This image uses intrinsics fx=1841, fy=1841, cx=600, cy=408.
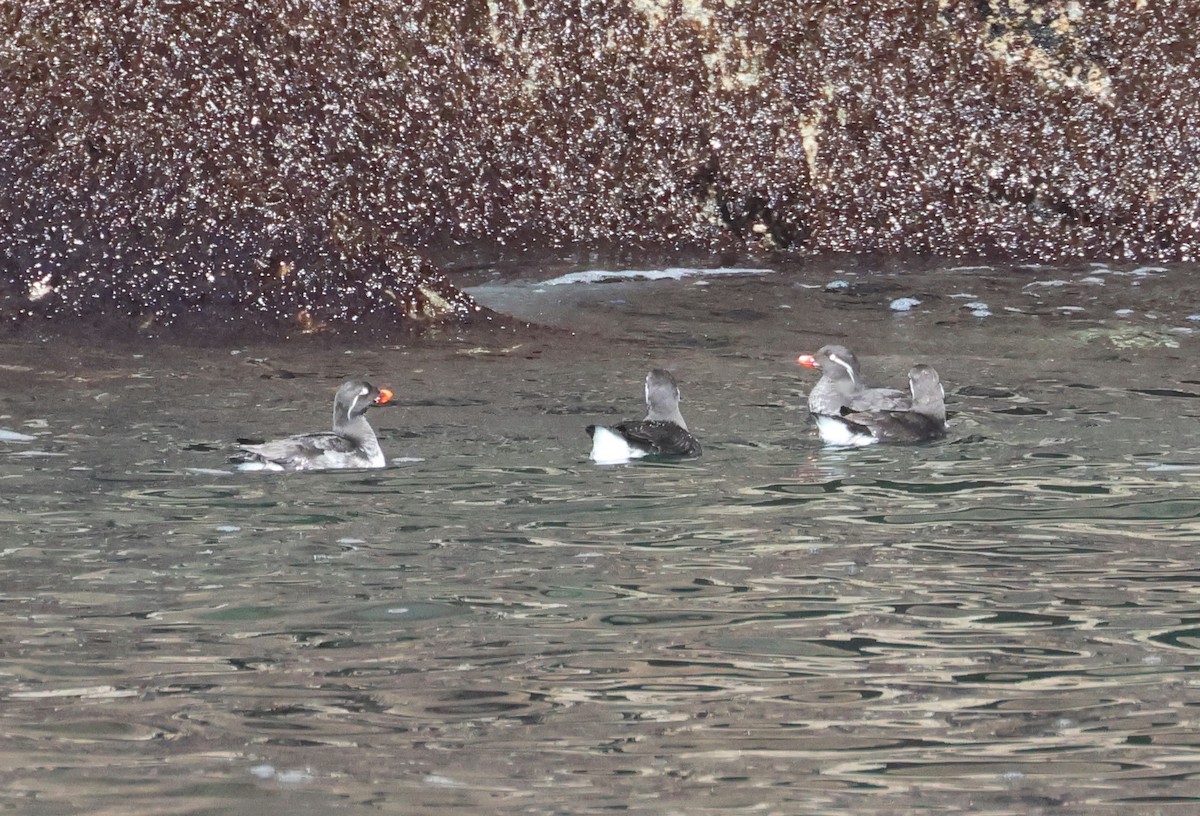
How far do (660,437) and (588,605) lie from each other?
8.95 feet

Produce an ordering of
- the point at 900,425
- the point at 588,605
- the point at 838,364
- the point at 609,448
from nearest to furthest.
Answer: the point at 588,605
the point at 609,448
the point at 900,425
the point at 838,364

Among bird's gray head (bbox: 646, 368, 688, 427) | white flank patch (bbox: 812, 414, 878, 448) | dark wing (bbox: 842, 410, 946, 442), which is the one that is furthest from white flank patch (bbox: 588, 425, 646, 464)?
dark wing (bbox: 842, 410, 946, 442)

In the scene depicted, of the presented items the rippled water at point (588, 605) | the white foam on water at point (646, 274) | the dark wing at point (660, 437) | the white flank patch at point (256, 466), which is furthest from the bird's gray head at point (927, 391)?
the white foam on water at point (646, 274)

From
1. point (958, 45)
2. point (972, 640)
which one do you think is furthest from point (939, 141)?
point (972, 640)

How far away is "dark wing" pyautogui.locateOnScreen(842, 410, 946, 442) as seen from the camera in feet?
30.6

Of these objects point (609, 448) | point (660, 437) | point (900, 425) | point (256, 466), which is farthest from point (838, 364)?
point (256, 466)

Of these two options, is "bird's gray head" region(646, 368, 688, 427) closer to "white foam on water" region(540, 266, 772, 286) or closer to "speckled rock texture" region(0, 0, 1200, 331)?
"white foam on water" region(540, 266, 772, 286)

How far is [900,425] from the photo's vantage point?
9.41 metres

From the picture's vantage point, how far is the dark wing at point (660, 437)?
8.55 m

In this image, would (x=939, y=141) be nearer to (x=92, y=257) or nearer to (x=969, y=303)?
(x=969, y=303)

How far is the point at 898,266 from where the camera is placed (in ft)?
52.2

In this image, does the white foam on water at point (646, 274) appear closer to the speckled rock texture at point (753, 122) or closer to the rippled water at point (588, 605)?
the speckled rock texture at point (753, 122)

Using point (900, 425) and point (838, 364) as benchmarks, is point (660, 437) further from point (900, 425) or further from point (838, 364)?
point (838, 364)

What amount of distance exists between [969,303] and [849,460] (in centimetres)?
577
